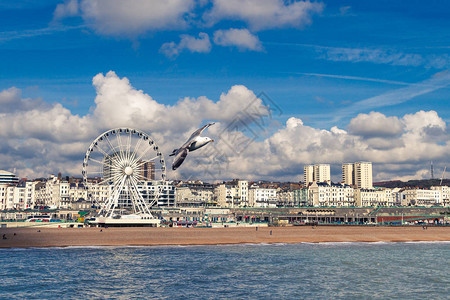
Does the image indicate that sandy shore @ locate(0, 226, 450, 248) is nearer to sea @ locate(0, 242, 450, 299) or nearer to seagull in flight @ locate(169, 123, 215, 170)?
sea @ locate(0, 242, 450, 299)

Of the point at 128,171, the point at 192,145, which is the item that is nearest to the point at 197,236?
the point at 128,171

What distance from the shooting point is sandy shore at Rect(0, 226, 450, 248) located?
70125mm

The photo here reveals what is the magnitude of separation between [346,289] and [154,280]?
15.2m

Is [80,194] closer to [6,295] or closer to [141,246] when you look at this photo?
[141,246]

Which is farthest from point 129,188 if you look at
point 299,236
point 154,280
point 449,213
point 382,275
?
point 449,213

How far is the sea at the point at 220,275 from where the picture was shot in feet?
112

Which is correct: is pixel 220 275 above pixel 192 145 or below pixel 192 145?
below

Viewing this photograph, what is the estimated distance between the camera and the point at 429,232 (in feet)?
310

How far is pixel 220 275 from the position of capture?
136 ft

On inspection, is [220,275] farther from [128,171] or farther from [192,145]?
[128,171]

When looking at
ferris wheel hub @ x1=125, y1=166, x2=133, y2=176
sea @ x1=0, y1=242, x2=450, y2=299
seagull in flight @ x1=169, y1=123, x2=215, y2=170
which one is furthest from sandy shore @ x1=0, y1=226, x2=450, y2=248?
seagull in flight @ x1=169, y1=123, x2=215, y2=170

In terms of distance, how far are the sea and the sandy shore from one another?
10.2 metres

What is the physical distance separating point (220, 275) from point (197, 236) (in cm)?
3658

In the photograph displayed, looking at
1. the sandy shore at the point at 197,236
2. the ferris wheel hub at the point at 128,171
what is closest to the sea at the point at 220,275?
→ the sandy shore at the point at 197,236
